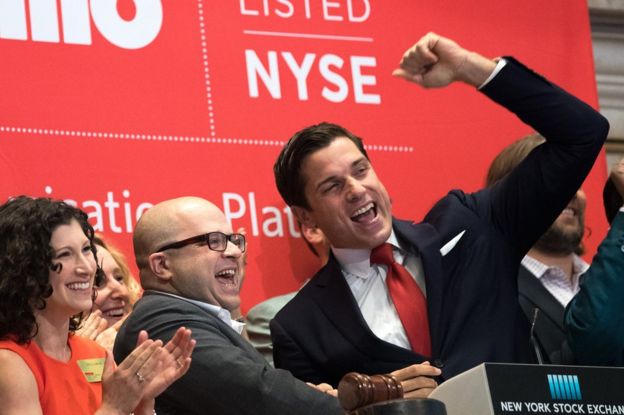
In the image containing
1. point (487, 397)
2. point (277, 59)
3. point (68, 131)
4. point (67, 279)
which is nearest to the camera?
point (487, 397)

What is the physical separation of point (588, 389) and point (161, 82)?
2.08 metres

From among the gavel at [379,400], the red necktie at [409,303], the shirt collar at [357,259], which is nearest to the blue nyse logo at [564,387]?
the gavel at [379,400]

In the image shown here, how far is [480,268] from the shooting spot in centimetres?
363

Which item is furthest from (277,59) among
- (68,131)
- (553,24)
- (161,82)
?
(553,24)

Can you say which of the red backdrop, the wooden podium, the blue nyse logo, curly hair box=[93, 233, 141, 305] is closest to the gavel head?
the wooden podium

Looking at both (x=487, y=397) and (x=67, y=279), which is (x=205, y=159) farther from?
(x=487, y=397)

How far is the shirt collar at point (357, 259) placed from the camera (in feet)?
12.4

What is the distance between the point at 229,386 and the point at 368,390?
83 centimetres

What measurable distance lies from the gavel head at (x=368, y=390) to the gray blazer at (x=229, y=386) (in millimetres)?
735

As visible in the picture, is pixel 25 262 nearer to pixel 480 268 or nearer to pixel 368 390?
pixel 368 390

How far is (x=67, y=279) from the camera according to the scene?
9.94 feet

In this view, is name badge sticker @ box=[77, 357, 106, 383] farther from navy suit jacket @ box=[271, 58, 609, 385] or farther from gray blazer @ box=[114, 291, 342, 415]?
navy suit jacket @ box=[271, 58, 609, 385]

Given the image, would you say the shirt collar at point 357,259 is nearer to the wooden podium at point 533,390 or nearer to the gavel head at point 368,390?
the wooden podium at point 533,390

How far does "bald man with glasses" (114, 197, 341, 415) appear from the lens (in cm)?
306
